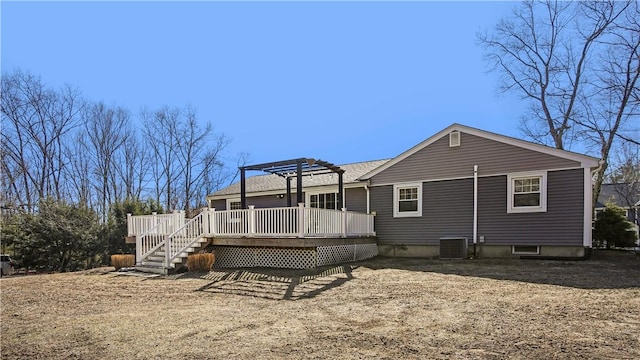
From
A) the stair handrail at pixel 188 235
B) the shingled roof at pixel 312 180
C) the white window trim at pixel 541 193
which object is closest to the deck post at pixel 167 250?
the stair handrail at pixel 188 235

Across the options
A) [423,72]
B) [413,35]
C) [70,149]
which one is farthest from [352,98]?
[70,149]

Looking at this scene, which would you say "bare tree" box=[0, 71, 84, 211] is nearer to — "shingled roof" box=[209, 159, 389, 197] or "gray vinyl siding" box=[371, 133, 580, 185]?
"shingled roof" box=[209, 159, 389, 197]

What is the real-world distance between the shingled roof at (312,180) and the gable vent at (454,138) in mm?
3692

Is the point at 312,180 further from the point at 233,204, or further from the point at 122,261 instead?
the point at 122,261

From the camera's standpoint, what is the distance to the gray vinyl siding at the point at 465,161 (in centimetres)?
1127

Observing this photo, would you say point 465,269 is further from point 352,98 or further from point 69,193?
point 69,193

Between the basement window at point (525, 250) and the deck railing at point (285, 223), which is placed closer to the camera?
the deck railing at point (285, 223)

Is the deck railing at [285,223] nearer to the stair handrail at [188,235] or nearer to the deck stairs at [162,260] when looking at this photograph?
the stair handrail at [188,235]

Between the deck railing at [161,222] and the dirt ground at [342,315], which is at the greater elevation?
the deck railing at [161,222]

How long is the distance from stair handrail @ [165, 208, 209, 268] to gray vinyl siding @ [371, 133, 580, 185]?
618cm

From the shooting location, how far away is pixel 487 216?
39.0ft

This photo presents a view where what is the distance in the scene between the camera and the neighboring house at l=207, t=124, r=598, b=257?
35.3 feet

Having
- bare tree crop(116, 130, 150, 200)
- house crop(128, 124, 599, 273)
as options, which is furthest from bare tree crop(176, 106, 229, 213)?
house crop(128, 124, 599, 273)

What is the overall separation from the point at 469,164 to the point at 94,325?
11.0 m
